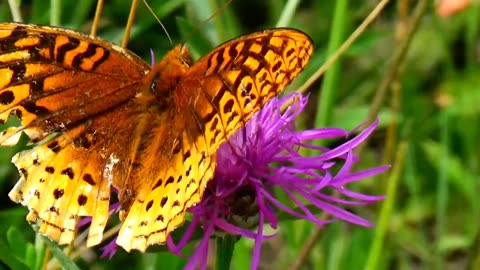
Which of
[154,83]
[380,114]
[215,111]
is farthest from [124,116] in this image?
[380,114]

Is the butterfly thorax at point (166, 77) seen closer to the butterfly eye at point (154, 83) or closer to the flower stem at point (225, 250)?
the butterfly eye at point (154, 83)

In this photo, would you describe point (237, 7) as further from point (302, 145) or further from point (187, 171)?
point (187, 171)

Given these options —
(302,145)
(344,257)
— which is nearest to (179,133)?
(302,145)

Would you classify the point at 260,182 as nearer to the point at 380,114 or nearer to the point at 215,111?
the point at 215,111

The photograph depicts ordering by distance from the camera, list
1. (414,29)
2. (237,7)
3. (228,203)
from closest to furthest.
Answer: (228,203), (414,29), (237,7)

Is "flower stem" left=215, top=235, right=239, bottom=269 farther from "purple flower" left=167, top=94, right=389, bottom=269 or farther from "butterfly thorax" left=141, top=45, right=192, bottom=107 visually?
"butterfly thorax" left=141, top=45, right=192, bottom=107
